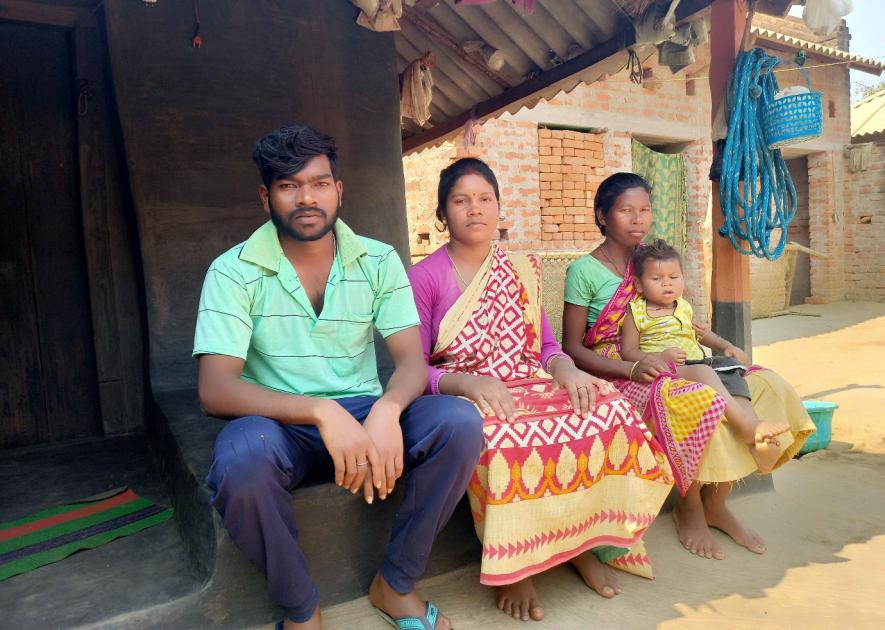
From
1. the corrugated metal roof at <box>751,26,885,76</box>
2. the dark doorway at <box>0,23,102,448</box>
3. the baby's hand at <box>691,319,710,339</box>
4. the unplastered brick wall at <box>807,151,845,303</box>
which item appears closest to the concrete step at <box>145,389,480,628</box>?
the baby's hand at <box>691,319,710,339</box>

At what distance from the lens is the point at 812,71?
11.4 meters

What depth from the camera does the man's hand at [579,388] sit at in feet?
7.34

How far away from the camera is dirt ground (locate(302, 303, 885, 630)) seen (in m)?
2.15

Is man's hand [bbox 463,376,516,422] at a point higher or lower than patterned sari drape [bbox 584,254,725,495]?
higher

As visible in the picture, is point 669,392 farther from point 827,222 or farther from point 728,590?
point 827,222

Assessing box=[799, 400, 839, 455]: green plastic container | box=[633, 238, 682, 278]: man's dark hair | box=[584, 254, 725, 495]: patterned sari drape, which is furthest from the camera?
box=[799, 400, 839, 455]: green plastic container

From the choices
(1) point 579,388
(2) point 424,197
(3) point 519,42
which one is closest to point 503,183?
(2) point 424,197

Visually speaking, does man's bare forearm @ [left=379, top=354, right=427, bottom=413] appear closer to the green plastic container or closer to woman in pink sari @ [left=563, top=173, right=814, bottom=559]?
woman in pink sari @ [left=563, top=173, right=814, bottom=559]

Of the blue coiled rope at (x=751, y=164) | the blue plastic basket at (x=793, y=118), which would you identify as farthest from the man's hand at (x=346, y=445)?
the blue plastic basket at (x=793, y=118)

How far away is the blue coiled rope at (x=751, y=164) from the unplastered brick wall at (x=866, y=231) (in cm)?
997

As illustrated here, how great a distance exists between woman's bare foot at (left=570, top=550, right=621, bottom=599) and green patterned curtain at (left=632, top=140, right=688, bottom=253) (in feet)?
23.9

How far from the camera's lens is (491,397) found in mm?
2174

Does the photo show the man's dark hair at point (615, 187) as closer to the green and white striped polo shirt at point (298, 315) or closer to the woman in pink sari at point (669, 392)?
the woman in pink sari at point (669, 392)

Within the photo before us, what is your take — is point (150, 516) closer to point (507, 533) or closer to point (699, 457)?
point (507, 533)
